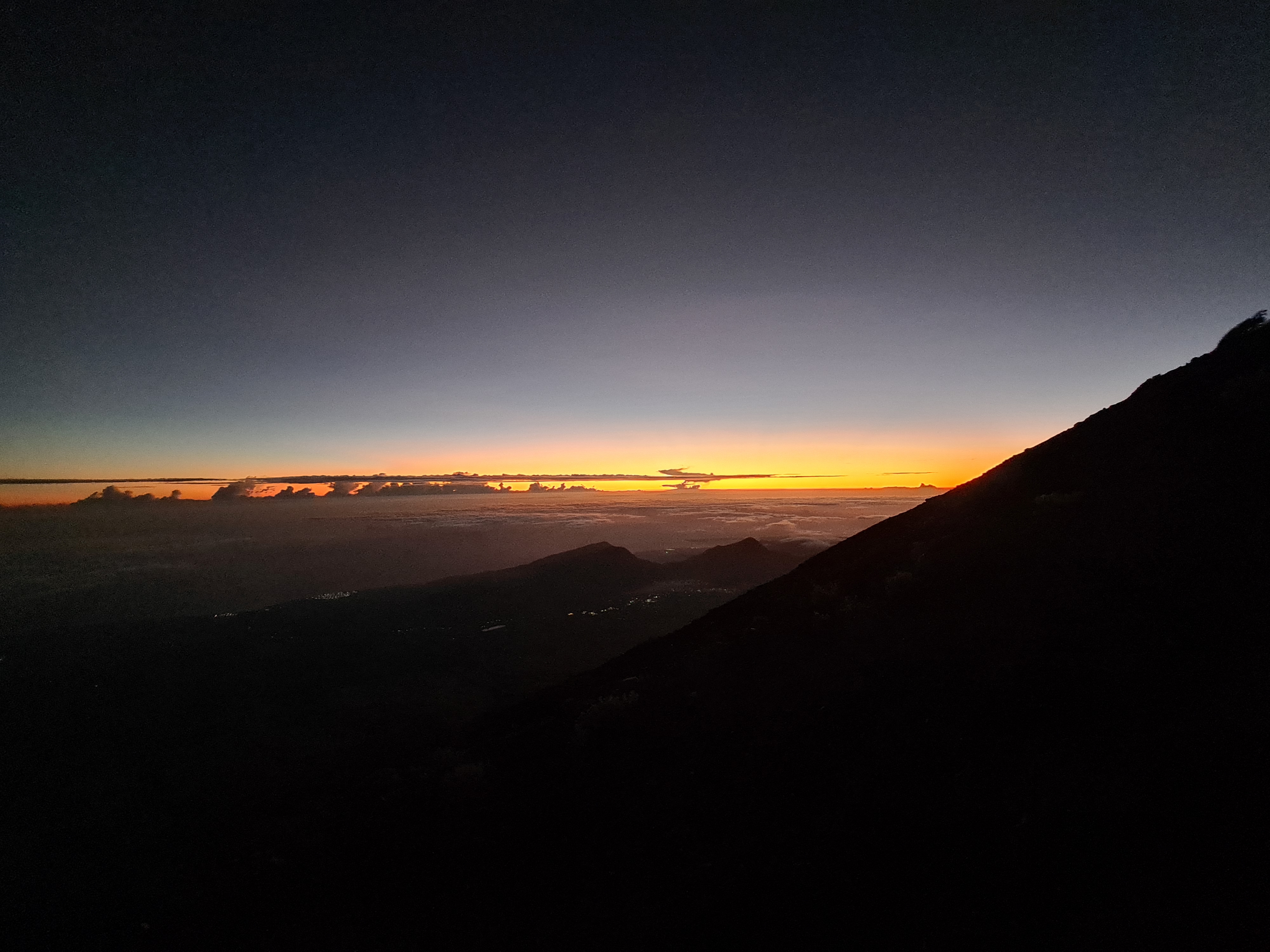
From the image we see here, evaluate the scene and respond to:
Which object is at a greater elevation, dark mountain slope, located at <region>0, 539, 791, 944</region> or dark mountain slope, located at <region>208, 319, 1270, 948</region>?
dark mountain slope, located at <region>208, 319, 1270, 948</region>

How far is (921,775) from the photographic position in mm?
10641

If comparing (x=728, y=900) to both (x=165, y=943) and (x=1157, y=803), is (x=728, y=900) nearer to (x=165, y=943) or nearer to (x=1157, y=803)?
(x=1157, y=803)

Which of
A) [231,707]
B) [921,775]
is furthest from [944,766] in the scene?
[231,707]

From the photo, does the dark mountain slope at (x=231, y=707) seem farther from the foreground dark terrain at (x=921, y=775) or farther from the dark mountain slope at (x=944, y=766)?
the dark mountain slope at (x=944, y=766)

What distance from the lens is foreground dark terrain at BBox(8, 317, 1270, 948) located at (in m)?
7.85

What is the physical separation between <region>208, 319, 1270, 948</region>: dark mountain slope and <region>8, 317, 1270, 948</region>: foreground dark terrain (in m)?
0.06

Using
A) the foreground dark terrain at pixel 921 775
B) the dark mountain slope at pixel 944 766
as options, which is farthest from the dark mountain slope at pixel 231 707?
the dark mountain slope at pixel 944 766

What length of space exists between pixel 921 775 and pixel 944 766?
49 cm

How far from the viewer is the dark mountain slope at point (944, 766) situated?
7.78 meters

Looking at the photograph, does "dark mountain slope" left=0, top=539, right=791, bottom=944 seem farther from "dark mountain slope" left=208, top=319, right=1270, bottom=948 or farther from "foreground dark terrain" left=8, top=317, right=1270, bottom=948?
"dark mountain slope" left=208, top=319, right=1270, bottom=948

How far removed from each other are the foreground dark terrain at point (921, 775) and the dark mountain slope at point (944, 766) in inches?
2.4

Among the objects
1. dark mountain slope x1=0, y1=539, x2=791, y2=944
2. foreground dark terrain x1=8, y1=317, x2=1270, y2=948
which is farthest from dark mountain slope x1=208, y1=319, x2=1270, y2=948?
dark mountain slope x1=0, y1=539, x2=791, y2=944

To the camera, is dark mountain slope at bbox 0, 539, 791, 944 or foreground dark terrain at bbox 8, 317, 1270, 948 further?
dark mountain slope at bbox 0, 539, 791, 944

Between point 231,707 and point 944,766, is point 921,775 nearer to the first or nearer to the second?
point 944,766
